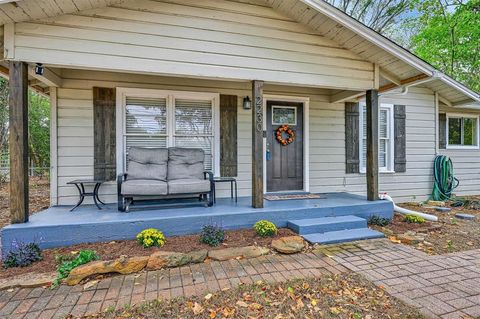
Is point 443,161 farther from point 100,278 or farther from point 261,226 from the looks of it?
point 100,278

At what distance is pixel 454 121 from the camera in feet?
25.7

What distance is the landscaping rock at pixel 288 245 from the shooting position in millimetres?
3393

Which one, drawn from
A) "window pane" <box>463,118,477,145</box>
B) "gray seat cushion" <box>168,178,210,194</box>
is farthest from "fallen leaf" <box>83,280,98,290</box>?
"window pane" <box>463,118,477,145</box>

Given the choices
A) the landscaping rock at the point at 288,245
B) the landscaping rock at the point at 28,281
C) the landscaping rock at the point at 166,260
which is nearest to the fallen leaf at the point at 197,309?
the landscaping rock at the point at 166,260

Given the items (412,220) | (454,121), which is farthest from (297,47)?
(454,121)

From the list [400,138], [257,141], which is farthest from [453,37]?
[257,141]

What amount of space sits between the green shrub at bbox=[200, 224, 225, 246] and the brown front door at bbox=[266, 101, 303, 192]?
237 cm

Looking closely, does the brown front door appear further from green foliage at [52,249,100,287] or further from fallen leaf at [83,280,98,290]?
fallen leaf at [83,280,98,290]

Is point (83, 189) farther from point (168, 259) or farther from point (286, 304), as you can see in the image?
point (286, 304)

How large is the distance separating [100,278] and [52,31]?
3.14 m

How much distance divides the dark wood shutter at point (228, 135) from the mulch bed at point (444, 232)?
9.34 feet

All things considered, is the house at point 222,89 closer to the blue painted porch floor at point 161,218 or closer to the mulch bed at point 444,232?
the blue painted porch floor at point 161,218

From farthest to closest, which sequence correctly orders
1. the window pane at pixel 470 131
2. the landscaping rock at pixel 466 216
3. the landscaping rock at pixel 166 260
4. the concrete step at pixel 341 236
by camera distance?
1. the window pane at pixel 470 131
2. the landscaping rock at pixel 466 216
3. the concrete step at pixel 341 236
4. the landscaping rock at pixel 166 260

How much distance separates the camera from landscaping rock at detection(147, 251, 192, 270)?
2.97 metres
